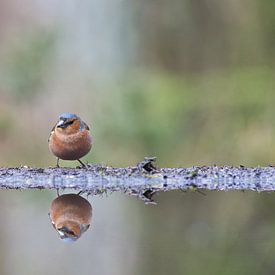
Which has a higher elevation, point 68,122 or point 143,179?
point 68,122

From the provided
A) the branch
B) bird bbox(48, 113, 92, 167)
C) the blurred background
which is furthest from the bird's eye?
the blurred background

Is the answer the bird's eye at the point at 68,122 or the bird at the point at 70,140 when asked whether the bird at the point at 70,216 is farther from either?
the bird's eye at the point at 68,122

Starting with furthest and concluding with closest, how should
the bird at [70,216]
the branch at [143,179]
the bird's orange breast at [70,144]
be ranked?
1. the bird's orange breast at [70,144]
2. the branch at [143,179]
3. the bird at [70,216]

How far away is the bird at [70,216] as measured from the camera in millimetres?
2652

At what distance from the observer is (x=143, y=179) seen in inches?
127

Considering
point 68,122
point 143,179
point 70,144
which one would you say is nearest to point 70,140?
point 70,144

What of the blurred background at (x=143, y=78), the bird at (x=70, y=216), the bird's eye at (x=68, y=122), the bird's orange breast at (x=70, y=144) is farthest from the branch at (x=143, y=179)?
the blurred background at (x=143, y=78)

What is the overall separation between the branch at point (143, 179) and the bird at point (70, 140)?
0.30 meters

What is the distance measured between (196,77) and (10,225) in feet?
12.8

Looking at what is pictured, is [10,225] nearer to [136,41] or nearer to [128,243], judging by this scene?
[128,243]

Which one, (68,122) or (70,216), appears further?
(68,122)

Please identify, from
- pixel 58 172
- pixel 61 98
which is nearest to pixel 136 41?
pixel 61 98

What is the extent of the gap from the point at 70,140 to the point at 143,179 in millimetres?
713

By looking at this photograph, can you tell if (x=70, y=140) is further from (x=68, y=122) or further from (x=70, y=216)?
(x=70, y=216)
